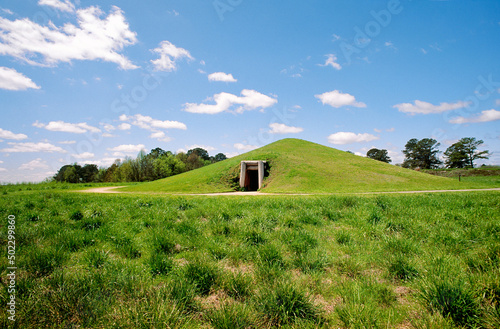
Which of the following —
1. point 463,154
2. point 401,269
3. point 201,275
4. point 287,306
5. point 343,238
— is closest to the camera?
point 287,306

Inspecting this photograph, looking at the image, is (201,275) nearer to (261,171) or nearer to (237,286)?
(237,286)

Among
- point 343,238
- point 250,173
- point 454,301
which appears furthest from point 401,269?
point 250,173

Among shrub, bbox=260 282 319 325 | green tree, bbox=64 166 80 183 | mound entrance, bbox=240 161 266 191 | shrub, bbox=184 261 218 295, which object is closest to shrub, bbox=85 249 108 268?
shrub, bbox=184 261 218 295

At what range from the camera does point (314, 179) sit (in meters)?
30.0

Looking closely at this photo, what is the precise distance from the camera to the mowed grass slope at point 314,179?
2762 cm

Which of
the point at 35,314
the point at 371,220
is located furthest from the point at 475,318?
the point at 35,314

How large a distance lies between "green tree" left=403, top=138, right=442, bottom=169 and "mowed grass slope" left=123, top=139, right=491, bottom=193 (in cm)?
7889

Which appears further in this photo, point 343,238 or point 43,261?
point 343,238

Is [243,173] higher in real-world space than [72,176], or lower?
lower

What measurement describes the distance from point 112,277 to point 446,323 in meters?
4.34

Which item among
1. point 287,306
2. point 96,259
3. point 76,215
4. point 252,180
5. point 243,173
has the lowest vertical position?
point 287,306

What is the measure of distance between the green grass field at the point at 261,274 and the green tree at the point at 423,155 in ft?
376

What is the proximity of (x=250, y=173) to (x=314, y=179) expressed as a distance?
34.5ft

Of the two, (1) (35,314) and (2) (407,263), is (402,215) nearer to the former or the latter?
(2) (407,263)
